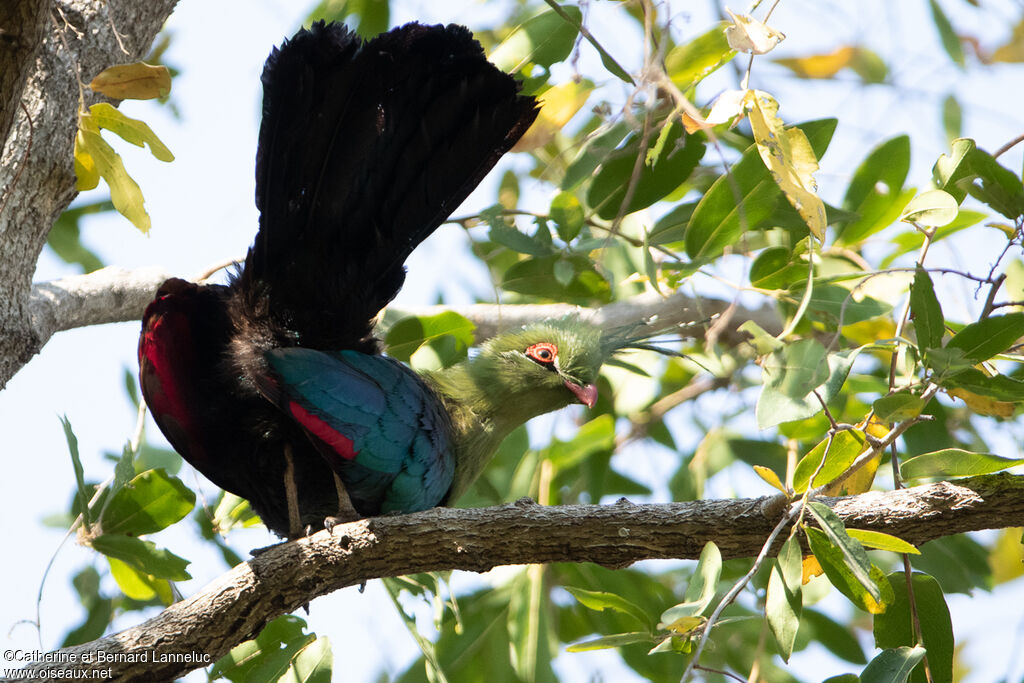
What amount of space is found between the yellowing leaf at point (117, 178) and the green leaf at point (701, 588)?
191 cm

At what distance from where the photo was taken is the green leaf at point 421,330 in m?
4.07

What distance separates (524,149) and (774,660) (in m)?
2.82

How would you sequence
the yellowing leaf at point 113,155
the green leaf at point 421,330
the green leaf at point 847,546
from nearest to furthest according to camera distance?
1. the green leaf at point 847,546
2. the yellowing leaf at point 113,155
3. the green leaf at point 421,330

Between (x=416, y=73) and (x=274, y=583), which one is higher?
(x=416, y=73)

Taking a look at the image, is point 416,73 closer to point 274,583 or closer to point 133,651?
point 274,583

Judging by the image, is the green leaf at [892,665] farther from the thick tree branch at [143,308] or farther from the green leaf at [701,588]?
the thick tree branch at [143,308]

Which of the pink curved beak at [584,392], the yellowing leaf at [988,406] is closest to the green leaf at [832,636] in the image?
the pink curved beak at [584,392]

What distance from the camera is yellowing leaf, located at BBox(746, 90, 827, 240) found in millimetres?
2395

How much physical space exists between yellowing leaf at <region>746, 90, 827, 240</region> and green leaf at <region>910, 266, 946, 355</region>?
38 cm

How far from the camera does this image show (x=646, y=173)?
3488 mm

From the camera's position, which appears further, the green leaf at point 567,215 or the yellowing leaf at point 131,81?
the green leaf at point 567,215

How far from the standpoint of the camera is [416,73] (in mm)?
3199

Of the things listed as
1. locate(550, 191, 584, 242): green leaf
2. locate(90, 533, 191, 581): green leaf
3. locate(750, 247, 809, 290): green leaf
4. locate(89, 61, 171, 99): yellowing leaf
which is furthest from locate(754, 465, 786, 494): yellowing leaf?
locate(90, 533, 191, 581): green leaf

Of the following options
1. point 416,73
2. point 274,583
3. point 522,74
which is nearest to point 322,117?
point 416,73
